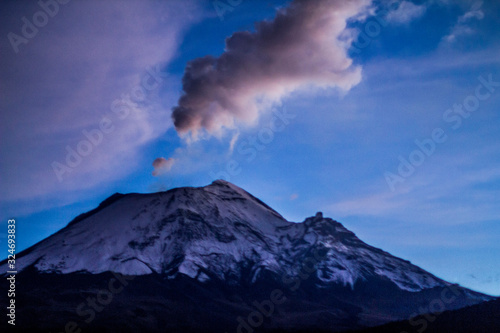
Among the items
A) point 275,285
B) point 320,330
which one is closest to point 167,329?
point 320,330

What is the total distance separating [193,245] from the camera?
150 meters

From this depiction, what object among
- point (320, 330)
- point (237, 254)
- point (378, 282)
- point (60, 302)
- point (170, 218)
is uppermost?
point (170, 218)

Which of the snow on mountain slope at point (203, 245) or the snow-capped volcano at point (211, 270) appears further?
the snow on mountain slope at point (203, 245)

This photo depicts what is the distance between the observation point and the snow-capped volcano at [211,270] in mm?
112375

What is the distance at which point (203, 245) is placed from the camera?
152125mm

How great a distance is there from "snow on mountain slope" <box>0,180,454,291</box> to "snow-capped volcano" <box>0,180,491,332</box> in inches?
15.4

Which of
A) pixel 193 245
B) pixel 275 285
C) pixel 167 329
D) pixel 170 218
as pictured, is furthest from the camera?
pixel 170 218

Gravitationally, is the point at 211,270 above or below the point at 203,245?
below

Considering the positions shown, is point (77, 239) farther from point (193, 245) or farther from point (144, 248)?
point (193, 245)

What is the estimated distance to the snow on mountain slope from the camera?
140125mm

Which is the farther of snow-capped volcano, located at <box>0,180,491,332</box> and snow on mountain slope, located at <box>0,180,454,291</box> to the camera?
snow on mountain slope, located at <box>0,180,454,291</box>

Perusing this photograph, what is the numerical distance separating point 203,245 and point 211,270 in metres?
12.7

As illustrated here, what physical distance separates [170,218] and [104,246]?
79.3 feet

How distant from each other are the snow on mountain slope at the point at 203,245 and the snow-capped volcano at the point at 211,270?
1.28 feet
